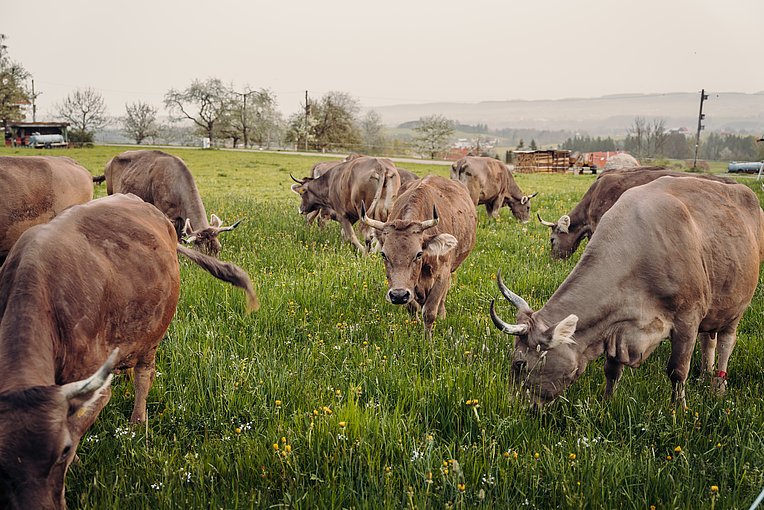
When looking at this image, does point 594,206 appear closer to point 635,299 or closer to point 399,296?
point 399,296

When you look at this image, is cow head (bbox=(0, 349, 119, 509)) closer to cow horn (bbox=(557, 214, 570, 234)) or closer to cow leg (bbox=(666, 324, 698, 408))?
cow leg (bbox=(666, 324, 698, 408))

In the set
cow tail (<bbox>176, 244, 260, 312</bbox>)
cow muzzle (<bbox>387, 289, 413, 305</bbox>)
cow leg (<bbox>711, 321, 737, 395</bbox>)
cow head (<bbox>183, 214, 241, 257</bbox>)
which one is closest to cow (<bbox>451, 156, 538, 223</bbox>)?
cow head (<bbox>183, 214, 241, 257</bbox>)

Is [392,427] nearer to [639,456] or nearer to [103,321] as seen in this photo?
[639,456]

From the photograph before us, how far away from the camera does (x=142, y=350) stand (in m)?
4.18

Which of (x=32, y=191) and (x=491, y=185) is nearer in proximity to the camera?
(x=32, y=191)

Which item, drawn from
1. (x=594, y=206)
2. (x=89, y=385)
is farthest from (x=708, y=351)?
(x=89, y=385)

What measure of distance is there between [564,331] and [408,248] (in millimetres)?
2436

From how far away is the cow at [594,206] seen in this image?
952cm

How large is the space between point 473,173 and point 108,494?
15.0 meters

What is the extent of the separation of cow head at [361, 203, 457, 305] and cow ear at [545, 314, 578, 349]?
2101mm

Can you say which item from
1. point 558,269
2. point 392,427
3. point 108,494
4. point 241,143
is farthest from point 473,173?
point 241,143

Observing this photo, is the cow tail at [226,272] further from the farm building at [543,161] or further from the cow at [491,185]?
the farm building at [543,161]

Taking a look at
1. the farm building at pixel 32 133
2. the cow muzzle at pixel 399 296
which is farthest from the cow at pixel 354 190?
the farm building at pixel 32 133

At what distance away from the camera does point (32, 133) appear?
58.0 m
